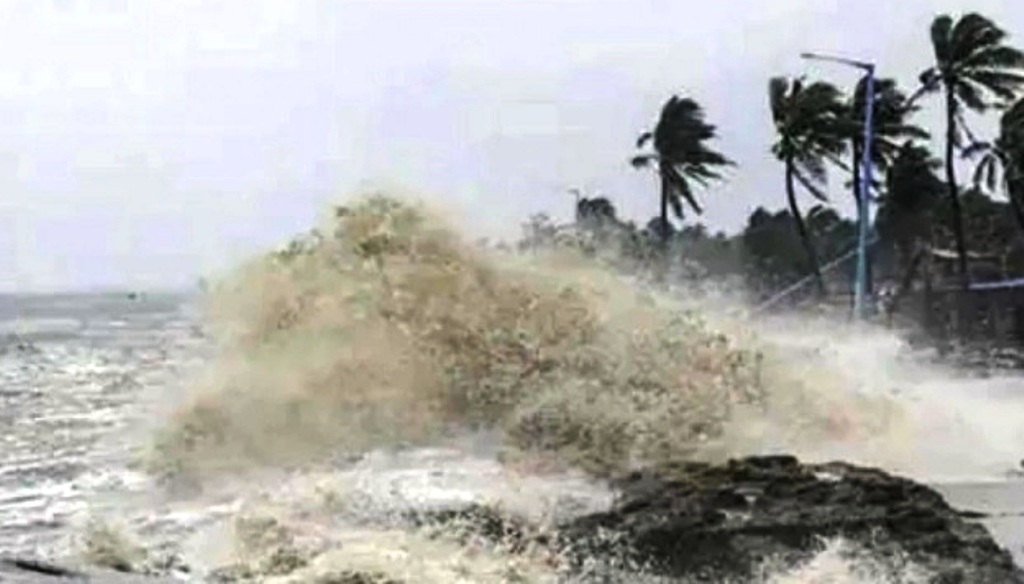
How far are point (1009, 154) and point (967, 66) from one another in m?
4.15

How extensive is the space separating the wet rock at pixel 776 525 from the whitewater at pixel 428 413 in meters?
0.69

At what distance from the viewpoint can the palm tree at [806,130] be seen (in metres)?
63.0

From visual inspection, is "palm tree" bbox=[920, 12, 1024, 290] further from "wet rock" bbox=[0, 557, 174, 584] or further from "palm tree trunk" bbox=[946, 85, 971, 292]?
"wet rock" bbox=[0, 557, 174, 584]

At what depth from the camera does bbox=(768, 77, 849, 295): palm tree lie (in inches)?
2479

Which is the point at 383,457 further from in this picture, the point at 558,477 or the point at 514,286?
the point at 514,286

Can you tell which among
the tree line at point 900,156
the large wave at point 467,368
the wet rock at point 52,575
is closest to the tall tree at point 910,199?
the tree line at point 900,156

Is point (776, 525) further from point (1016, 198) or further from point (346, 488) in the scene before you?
point (1016, 198)

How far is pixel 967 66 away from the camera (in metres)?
55.9

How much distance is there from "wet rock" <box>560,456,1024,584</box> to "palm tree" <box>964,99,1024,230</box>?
4514cm

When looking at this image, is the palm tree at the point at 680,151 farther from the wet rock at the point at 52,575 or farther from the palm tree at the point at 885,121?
the wet rock at the point at 52,575

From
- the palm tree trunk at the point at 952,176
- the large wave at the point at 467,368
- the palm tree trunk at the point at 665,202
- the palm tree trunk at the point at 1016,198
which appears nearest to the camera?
the large wave at the point at 467,368

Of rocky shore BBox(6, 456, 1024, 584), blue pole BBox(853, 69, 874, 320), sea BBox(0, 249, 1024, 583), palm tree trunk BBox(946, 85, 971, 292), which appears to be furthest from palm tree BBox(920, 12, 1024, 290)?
rocky shore BBox(6, 456, 1024, 584)

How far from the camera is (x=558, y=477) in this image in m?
16.0

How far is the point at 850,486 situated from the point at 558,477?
132 inches
